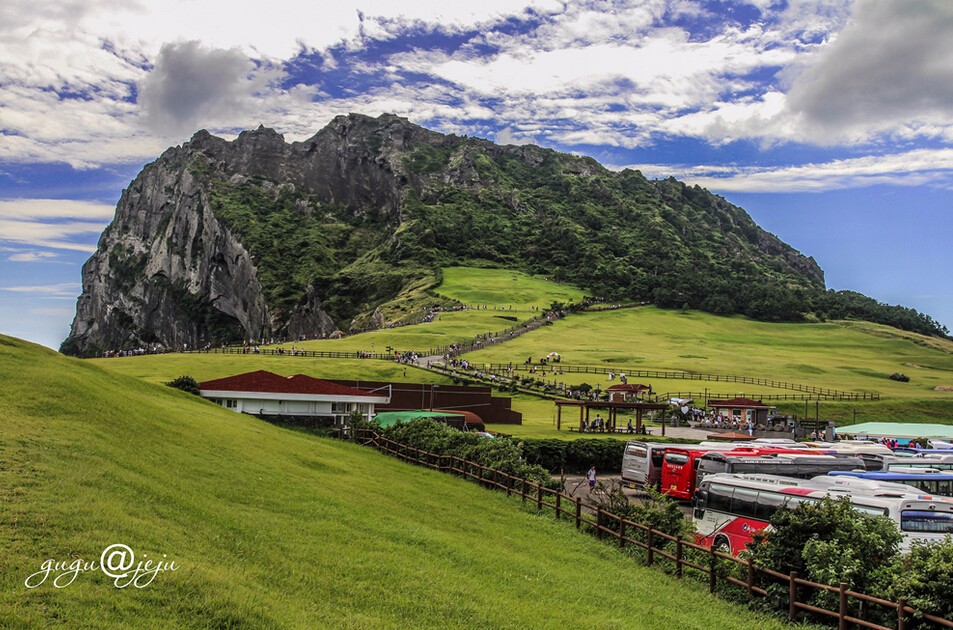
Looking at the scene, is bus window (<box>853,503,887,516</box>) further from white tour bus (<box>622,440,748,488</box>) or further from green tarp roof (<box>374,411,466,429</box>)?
green tarp roof (<box>374,411,466,429</box>)

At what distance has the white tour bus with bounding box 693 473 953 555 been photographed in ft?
59.5

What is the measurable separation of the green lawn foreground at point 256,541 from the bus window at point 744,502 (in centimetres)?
471

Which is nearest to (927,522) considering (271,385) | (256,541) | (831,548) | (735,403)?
(831,548)

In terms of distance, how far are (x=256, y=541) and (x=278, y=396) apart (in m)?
27.3

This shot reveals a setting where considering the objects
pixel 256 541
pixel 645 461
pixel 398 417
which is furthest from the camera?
pixel 398 417

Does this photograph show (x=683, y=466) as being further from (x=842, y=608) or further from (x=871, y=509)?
(x=842, y=608)

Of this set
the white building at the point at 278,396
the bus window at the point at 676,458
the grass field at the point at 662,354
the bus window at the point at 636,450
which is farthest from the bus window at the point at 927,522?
the grass field at the point at 662,354

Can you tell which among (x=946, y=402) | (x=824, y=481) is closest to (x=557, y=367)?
(x=946, y=402)

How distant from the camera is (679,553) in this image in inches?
664

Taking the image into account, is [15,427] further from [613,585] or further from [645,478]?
[645,478]

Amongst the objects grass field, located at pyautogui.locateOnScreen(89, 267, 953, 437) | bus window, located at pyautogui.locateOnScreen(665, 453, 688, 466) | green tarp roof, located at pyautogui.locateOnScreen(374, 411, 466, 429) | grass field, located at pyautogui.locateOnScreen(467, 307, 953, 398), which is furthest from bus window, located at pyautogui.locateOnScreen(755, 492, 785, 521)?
grass field, located at pyautogui.locateOnScreen(467, 307, 953, 398)

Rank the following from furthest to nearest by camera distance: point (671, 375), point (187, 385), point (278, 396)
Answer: point (671, 375), point (187, 385), point (278, 396)

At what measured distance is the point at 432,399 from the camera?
178 feet

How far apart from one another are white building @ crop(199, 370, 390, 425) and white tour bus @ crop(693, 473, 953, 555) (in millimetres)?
22867
